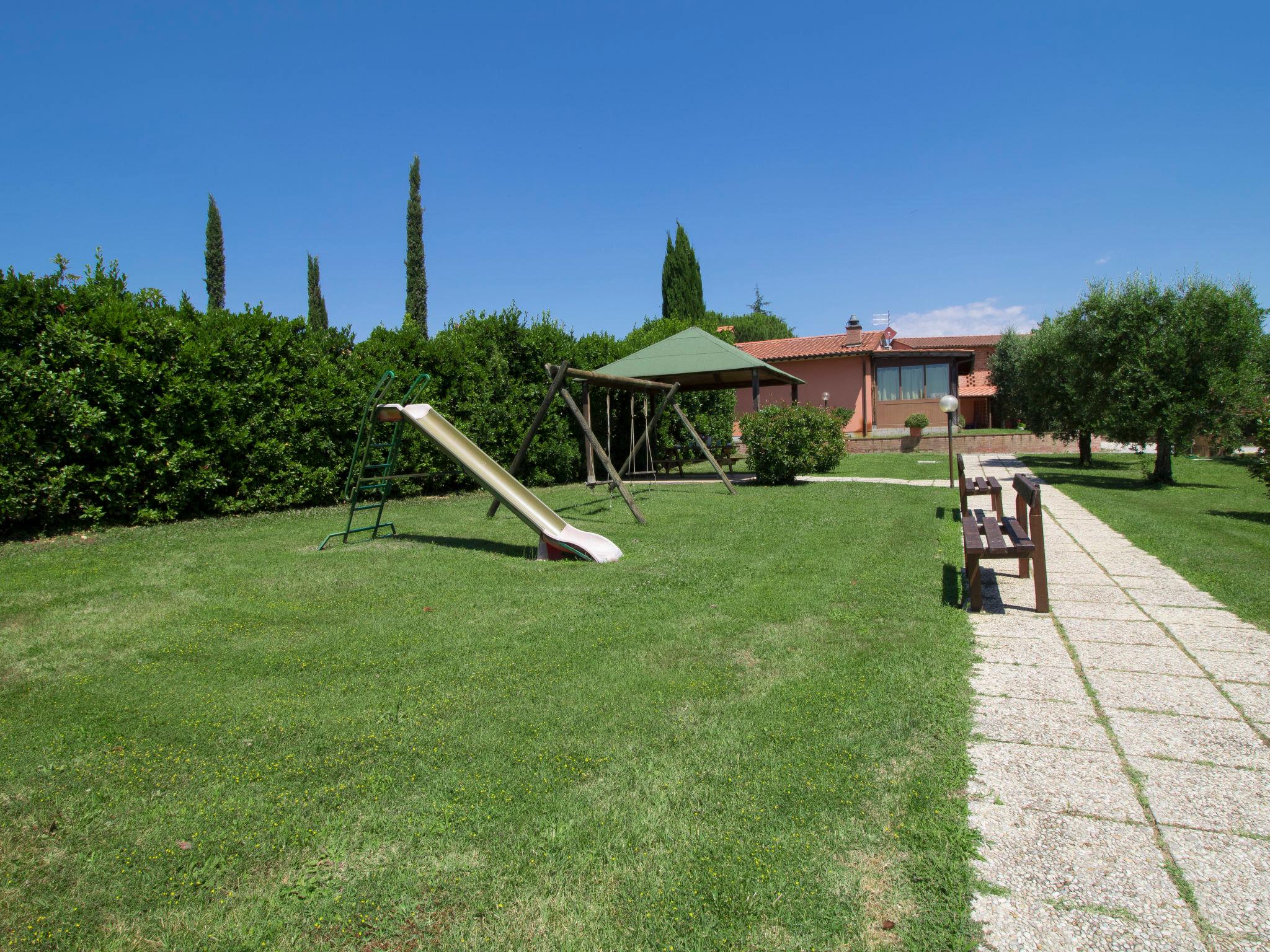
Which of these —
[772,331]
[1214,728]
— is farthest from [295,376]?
[772,331]

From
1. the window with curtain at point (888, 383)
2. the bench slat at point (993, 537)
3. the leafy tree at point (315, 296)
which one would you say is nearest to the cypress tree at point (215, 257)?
the leafy tree at point (315, 296)

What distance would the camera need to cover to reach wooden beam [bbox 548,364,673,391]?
934 centimetres

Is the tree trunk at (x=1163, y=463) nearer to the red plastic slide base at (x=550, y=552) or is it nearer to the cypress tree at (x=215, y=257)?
the red plastic slide base at (x=550, y=552)

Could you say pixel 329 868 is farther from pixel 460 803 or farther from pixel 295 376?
pixel 295 376

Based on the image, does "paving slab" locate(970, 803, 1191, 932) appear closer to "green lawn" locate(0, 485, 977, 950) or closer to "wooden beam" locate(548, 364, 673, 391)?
"green lawn" locate(0, 485, 977, 950)

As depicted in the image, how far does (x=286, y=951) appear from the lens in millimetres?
1953

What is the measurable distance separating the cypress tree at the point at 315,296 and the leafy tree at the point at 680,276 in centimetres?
1928

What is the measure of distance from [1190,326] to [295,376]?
15929 mm

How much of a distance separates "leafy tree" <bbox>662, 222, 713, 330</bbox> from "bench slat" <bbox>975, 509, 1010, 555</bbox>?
38662 mm

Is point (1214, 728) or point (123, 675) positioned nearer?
point (1214, 728)

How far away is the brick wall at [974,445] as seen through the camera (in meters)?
25.0

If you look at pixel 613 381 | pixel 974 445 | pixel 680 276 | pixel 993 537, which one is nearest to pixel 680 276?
pixel 680 276

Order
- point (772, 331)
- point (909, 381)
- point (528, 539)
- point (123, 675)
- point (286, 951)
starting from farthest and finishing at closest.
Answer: point (772, 331)
point (909, 381)
point (528, 539)
point (123, 675)
point (286, 951)

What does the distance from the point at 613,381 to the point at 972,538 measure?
6.19 m
